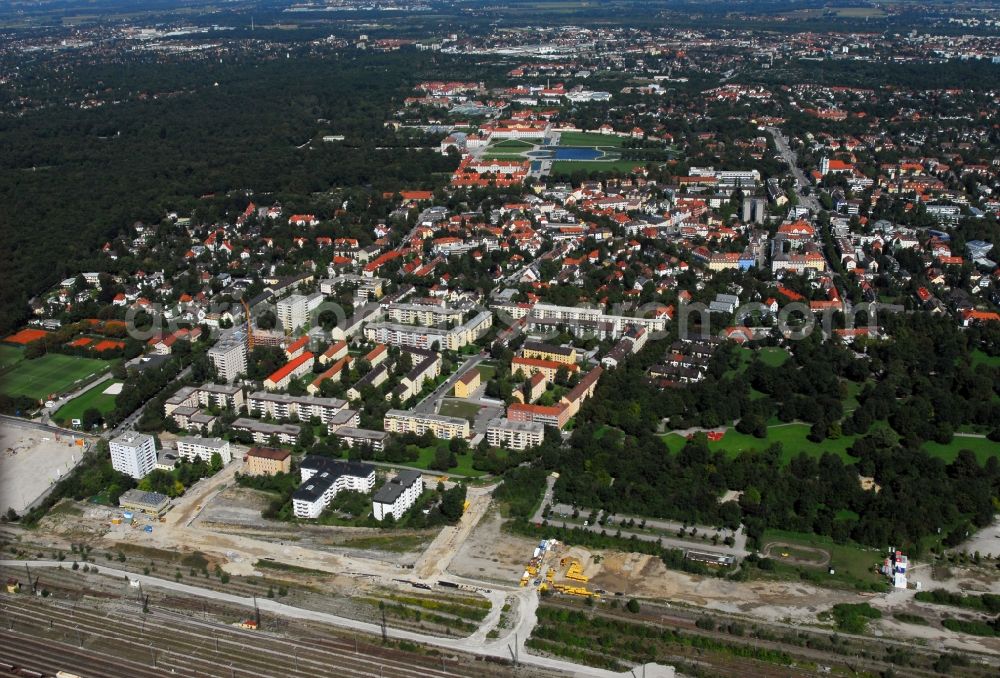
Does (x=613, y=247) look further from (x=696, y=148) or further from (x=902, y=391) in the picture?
(x=696, y=148)

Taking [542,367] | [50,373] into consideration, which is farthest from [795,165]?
[50,373]

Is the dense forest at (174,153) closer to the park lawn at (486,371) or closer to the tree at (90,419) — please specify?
the tree at (90,419)

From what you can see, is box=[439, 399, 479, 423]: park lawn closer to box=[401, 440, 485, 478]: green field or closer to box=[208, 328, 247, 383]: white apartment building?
box=[401, 440, 485, 478]: green field

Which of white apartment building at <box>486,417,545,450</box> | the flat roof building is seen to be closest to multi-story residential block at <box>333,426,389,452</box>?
white apartment building at <box>486,417,545,450</box>

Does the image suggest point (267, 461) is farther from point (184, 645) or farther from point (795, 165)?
point (795, 165)

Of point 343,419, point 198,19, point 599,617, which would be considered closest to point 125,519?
point 343,419
